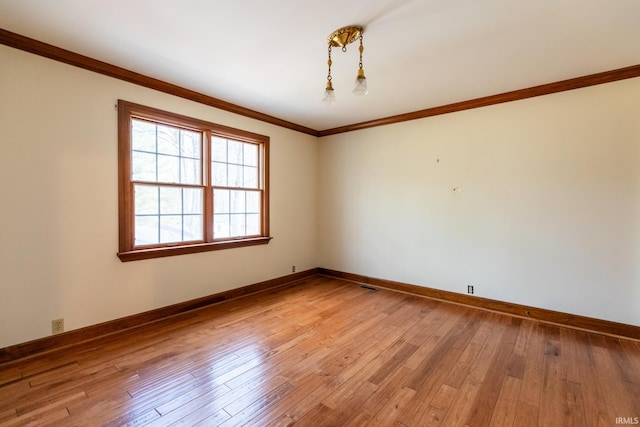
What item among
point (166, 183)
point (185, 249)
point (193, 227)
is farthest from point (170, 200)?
point (185, 249)

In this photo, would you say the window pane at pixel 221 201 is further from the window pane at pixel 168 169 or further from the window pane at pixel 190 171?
the window pane at pixel 168 169

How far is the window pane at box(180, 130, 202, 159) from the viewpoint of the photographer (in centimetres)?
353

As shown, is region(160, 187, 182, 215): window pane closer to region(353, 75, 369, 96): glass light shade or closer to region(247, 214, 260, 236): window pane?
region(247, 214, 260, 236): window pane

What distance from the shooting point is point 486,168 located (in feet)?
12.0

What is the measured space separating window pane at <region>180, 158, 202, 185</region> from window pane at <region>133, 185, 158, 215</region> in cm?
36

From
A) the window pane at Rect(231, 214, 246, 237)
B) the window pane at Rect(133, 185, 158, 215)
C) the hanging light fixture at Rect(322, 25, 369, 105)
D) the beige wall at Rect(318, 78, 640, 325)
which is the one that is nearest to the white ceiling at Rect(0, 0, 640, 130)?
the hanging light fixture at Rect(322, 25, 369, 105)

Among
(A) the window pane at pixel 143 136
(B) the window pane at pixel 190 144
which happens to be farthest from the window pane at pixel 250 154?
(A) the window pane at pixel 143 136

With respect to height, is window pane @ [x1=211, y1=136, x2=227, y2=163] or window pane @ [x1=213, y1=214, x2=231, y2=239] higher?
window pane @ [x1=211, y1=136, x2=227, y2=163]

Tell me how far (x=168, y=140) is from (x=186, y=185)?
56 centimetres

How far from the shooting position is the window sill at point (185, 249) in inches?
118

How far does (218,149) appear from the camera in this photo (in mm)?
3914

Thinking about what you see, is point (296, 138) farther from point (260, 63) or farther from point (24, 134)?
point (24, 134)

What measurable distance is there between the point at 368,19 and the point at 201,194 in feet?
8.99

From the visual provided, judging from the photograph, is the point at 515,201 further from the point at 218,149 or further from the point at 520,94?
the point at 218,149
